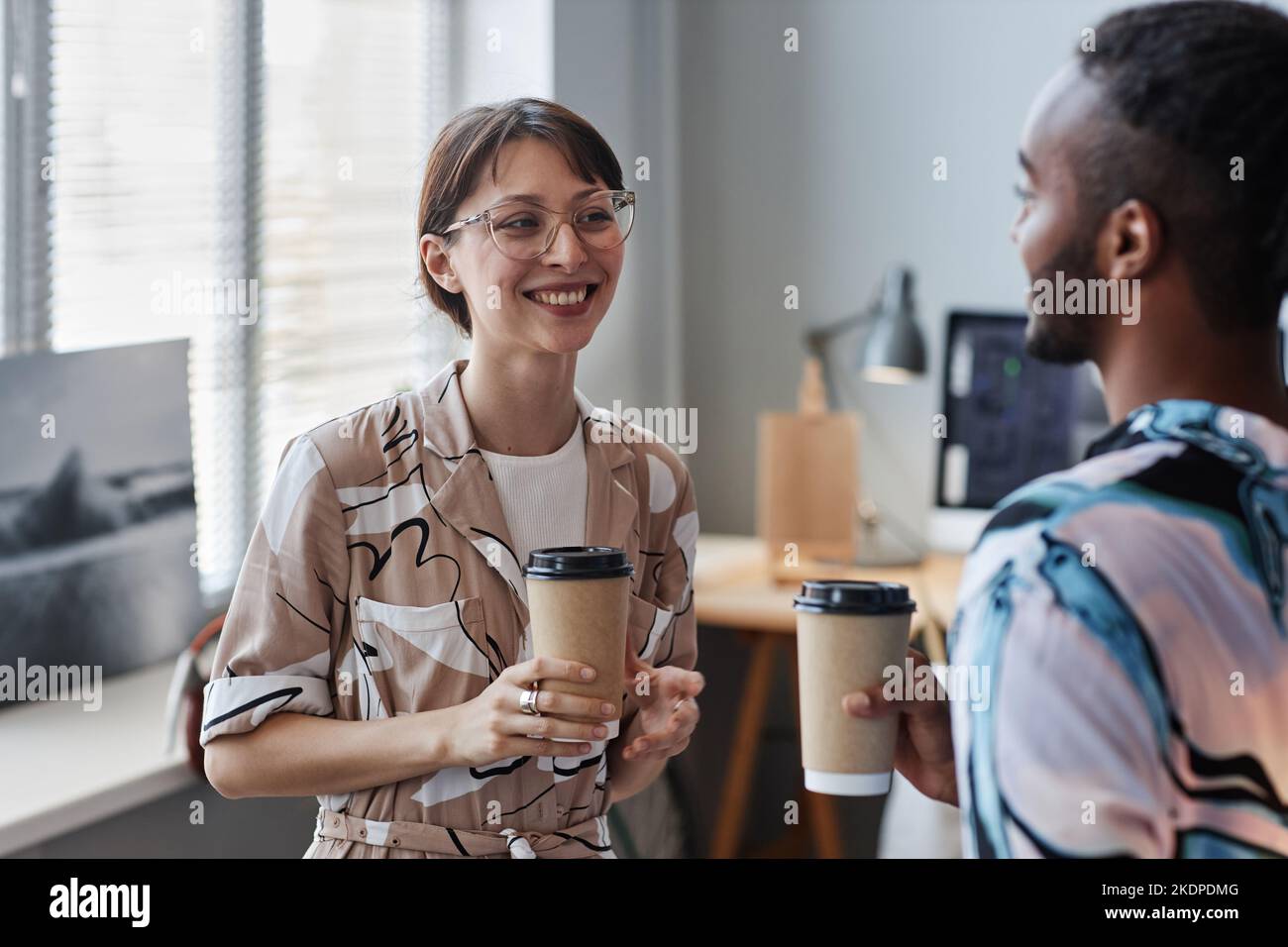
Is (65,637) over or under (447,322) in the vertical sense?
under

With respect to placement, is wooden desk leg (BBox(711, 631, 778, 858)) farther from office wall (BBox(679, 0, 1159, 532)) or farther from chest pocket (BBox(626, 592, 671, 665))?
chest pocket (BBox(626, 592, 671, 665))

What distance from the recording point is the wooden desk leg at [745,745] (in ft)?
7.96

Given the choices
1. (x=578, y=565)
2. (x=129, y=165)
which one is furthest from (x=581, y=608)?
(x=129, y=165)

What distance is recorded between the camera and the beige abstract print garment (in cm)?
95

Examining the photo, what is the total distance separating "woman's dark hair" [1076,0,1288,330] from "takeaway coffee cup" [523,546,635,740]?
0.36 metres

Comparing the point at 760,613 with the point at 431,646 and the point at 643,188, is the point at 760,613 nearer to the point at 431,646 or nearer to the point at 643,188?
the point at 643,188

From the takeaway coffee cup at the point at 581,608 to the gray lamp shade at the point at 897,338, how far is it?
1.74 meters

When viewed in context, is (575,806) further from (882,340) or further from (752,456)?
(752,456)

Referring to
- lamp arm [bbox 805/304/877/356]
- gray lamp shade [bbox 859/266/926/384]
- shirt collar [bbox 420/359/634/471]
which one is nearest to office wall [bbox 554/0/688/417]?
lamp arm [bbox 805/304/877/356]

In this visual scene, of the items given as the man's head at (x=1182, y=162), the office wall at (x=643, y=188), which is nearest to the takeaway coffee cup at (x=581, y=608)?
the man's head at (x=1182, y=162)

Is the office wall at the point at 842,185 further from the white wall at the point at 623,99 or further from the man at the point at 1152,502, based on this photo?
the man at the point at 1152,502

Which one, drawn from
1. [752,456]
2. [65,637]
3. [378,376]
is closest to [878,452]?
[752,456]
